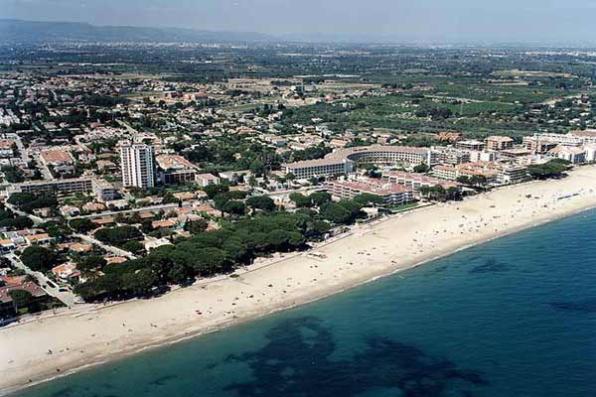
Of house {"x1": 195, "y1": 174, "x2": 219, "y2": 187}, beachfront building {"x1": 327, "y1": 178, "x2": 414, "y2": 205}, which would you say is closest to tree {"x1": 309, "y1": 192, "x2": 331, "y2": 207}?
beachfront building {"x1": 327, "y1": 178, "x2": 414, "y2": 205}

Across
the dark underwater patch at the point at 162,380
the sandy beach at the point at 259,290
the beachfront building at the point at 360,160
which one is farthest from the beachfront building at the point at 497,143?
the dark underwater patch at the point at 162,380

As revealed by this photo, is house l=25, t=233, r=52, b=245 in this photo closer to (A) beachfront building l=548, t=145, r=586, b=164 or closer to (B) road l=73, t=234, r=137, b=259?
(B) road l=73, t=234, r=137, b=259

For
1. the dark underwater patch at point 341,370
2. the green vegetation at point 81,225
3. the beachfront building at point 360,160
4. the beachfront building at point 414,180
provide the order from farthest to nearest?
the beachfront building at point 360,160 → the beachfront building at point 414,180 → the green vegetation at point 81,225 → the dark underwater patch at point 341,370

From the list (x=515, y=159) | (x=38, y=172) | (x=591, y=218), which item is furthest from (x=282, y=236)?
(x=515, y=159)

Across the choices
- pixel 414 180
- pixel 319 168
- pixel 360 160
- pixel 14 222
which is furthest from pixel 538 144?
pixel 14 222

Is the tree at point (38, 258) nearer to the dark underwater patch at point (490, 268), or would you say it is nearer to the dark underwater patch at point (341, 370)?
the dark underwater patch at point (341, 370)

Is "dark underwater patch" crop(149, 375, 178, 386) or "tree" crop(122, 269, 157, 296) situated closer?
"dark underwater patch" crop(149, 375, 178, 386)

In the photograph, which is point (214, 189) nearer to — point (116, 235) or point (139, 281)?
point (116, 235)
